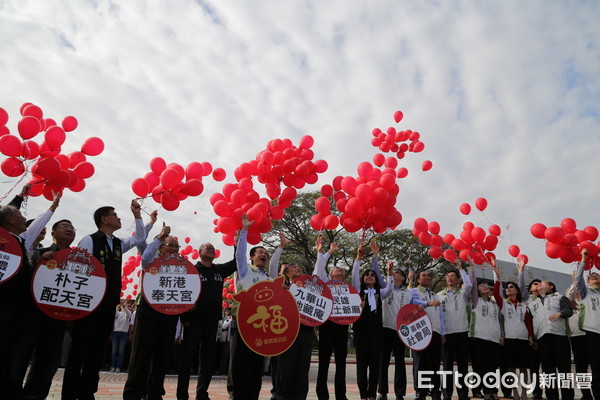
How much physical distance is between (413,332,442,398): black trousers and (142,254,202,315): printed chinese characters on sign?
3576 mm

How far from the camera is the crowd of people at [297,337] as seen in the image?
13.8 ft

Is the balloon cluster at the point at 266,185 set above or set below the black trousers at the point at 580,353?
above

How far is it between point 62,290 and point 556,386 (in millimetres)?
6577

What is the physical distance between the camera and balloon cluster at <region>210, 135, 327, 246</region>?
255 inches

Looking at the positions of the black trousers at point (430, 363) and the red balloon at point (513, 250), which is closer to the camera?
the black trousers at point (430, 363)

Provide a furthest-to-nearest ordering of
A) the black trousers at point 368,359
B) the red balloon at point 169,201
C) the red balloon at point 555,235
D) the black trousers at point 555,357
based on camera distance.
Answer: the red balloon at point 555,235 < the black trousers at point 555,357 < the red balloon at point 169,201 < the black trousers at point 368,359

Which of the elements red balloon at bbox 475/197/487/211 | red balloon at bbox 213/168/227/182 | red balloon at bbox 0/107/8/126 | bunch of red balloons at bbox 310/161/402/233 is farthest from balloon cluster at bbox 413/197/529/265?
red balloon at bbox 0/107/8/126

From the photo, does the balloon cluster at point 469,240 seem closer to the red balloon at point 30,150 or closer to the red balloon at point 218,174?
the red balloon at point 218,174

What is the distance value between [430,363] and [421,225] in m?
2.40

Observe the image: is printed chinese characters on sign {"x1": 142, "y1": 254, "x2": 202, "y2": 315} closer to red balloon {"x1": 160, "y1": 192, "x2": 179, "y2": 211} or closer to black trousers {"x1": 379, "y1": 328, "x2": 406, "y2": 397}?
red balloon {"x1": 160, "y1": 192, "x2": 179, "y2": 211}

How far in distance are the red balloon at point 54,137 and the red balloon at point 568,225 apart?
7.44m

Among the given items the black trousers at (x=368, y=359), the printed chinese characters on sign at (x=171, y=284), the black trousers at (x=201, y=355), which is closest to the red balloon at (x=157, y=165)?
the printed chinese characters on sign at (x=171, y=284)

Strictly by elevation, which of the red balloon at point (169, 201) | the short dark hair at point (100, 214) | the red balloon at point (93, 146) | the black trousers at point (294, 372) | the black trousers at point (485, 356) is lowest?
the black trousers at point (294, 372)

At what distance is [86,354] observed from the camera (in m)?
4.15
